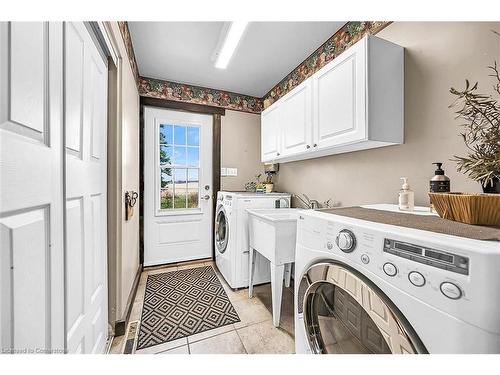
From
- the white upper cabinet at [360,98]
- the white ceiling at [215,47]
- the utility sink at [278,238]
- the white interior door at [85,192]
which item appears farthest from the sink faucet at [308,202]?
the white interior door at [85,192]

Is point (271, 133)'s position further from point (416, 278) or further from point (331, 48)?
point (416, 278)

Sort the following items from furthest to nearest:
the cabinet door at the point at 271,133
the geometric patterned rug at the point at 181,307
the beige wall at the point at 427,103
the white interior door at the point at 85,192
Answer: the cabinet door at the point at 271,133 → the geometric patterned rug at the point at 181,307 → the beige wall at the point at 427,103 → the white interior door at the point at 85,192

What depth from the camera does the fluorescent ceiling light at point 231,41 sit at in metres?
1.61

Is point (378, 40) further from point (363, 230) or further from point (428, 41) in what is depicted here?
point (363, 230)

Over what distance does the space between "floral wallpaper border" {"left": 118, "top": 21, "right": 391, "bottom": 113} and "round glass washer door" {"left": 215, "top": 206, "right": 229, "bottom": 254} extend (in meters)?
1.66

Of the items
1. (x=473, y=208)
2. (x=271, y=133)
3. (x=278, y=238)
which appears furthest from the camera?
(x=271, y=133)

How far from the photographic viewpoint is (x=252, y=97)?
10.8 ft

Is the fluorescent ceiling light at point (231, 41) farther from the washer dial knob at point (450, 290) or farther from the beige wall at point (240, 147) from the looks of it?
the washer dial knob at point (450, 290)

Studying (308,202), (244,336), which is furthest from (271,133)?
(244,336)

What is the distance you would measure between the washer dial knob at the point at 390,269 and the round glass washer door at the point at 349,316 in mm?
72

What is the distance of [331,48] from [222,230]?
7.44 feet

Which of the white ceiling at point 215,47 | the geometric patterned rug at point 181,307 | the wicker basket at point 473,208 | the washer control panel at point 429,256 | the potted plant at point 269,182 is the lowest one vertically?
the geometric patterned rug at point 181,307
